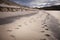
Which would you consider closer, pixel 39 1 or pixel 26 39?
pixel 26 39

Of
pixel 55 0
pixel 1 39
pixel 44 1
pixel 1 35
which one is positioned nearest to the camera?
pixel 1 39

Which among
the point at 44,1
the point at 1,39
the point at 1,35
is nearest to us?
the point at 1,39

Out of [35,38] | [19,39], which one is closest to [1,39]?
[19,39]

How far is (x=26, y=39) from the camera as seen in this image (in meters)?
2.03

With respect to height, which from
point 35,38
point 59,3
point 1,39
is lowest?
point 1,39

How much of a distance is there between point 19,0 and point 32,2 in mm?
774

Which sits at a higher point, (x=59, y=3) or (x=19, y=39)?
(x=59, y=3)

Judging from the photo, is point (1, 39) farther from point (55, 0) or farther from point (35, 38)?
point (55, 0)

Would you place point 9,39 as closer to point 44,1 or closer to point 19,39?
point 19,39

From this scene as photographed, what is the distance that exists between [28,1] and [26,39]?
4650mm

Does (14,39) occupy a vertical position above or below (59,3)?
below

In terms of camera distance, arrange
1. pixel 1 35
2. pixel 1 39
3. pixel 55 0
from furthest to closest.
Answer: pixel 55 0 → pixel 1 35 → pixel 1 39

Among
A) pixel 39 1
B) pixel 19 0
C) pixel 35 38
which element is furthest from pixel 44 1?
pixel 35 38

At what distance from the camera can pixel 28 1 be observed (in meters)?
6.45
